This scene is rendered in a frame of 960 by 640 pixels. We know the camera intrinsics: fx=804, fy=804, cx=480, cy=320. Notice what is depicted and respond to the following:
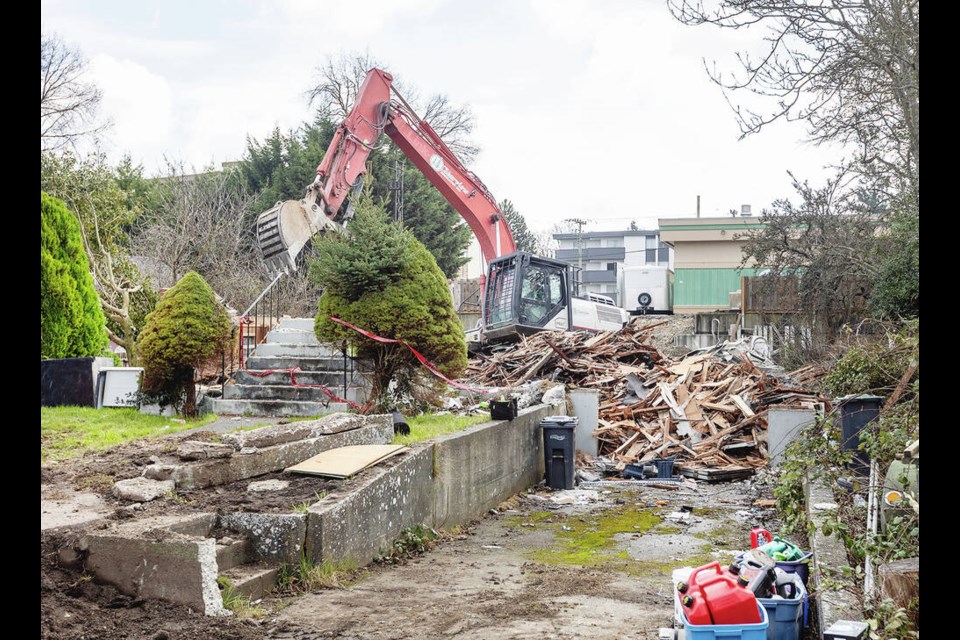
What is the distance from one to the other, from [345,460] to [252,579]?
2.03 metres

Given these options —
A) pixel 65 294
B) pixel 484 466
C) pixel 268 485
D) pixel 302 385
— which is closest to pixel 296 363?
pixel 302 385

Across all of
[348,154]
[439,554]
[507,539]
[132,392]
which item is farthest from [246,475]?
[348,154]

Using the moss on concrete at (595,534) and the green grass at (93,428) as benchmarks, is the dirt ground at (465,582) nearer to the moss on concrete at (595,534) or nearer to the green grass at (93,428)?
the moss on concrete at (595,534)

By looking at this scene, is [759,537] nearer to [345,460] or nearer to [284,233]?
[345,460]

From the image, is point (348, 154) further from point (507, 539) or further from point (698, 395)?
point (507, 539)

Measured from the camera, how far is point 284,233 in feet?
48.6

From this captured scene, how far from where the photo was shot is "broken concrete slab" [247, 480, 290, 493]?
23.3 ft

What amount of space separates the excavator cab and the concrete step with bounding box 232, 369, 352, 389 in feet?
29.1

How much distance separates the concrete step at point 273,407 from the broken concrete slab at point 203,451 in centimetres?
359

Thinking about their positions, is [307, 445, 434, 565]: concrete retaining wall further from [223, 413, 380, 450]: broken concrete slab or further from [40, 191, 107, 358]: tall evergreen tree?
[40, 191, 107, 358]: tall evergreen tree

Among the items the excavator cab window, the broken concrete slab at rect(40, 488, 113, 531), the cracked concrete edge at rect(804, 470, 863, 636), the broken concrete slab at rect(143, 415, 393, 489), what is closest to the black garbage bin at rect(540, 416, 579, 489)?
the broken concrete slab at rect(143, 415, 393, 489)

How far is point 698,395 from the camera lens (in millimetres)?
15641

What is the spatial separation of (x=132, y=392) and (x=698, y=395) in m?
10.1

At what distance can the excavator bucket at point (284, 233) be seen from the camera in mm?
14828
